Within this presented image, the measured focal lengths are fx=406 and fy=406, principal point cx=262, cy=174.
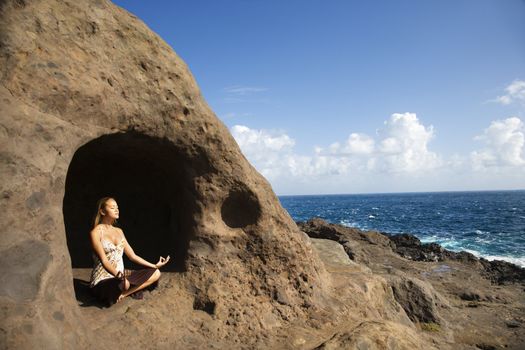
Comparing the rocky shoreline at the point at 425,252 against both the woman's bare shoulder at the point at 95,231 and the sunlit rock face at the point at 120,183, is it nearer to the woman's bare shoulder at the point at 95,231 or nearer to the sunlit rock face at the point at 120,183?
the sunlit rock face at the point at 120,183

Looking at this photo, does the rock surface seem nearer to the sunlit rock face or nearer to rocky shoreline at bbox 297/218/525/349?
the sunlit rock face

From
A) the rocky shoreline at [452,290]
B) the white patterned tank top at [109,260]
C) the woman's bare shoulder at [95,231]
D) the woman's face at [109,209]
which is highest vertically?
the woman's face at [109,209]

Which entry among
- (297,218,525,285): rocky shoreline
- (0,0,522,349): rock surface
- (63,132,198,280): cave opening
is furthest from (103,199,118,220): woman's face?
(297,218,525,285): rocky shoreline

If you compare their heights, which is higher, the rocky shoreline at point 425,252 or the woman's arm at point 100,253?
the woman's arm at point 100,253

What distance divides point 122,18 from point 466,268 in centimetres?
1810

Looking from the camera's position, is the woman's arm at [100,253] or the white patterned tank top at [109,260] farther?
the white patterned tank top at [109,260]

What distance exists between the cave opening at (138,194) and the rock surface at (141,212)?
3 cm

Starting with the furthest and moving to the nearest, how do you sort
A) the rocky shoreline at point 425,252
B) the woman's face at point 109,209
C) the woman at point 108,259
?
the rocky shoreline at point 425,252 < the woman's face at point 109,209 < the woman at point 108,259

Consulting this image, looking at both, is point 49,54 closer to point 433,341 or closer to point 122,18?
point 122,18

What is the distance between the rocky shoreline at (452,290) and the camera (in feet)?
31.0

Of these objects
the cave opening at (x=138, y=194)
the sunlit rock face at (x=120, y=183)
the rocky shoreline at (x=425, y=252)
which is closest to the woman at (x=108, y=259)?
the sunlit rock face at (x=120, y=183)

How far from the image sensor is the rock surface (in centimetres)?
413

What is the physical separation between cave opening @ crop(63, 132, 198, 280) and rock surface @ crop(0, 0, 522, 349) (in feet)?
0.09

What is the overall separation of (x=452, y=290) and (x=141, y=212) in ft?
36.3
